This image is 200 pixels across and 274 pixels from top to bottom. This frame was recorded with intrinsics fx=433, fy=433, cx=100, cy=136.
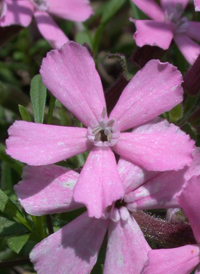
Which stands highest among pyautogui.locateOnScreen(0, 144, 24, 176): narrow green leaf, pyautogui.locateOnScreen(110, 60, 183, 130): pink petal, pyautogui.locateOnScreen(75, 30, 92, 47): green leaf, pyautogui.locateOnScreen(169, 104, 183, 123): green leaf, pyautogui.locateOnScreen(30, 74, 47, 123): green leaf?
pyautogui.locateOnScreen(75, 30, 92, 47): green leaf

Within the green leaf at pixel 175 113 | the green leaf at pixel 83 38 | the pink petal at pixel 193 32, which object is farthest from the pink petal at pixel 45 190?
the green leaf at pixel 83 38

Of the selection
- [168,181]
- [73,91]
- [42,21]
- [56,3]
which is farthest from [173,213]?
[56,3]

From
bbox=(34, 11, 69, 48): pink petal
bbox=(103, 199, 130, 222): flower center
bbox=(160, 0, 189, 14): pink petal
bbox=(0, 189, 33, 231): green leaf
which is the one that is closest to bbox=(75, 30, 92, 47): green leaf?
bbox=(34, 11, 69, 48): pink petal

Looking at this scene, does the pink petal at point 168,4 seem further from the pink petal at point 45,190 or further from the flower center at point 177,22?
the pink petal at point 45,190

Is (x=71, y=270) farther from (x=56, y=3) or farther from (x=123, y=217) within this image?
(x=56, y=3)

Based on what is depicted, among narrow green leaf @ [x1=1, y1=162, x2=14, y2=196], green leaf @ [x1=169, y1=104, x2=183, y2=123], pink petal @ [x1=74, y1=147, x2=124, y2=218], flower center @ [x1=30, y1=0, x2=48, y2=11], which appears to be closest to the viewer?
pink petal @ [x1=74, y1=147, x2=124, y2=218]

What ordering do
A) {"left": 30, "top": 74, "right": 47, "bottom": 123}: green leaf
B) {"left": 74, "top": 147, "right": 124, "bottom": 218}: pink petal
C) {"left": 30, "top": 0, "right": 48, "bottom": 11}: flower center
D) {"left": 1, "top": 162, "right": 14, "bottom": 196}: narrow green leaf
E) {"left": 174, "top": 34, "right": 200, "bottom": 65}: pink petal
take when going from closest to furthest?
1. {"left": 74, "top": 147, "right": 124, "bottom": 218}: pink petal
2. {"left": 30, "top": 74, "right": 47, "bottom": 123}: green leaf
3. {"left": 174, "top": 34, "right": 200, "bottom": 65}: pink petal
4. {"left": 1, "top": 162, "right": 14, "bottom": 196}: narrow green leaf
5. {"left": 30, "top": 0, "right": 48, "bottom": 11}: flower center

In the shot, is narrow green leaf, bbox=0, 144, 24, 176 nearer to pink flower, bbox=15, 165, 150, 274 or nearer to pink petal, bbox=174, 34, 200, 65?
pink flower, bbox=15, 165, 150, 274
